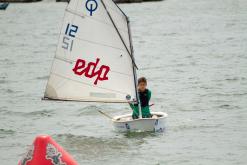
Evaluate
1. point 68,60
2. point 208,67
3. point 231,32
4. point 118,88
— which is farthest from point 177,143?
point 231,32

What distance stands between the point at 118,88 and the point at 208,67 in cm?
1686

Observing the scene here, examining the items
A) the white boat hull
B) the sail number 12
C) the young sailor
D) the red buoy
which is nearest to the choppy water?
the white boat hull

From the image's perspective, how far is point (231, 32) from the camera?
175ft

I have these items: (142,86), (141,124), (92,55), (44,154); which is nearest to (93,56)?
(92,55)

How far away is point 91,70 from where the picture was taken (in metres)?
20.2

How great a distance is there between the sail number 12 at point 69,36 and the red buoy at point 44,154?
1015cm

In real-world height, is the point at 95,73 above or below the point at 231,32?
below

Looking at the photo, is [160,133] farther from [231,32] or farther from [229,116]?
[231,32]

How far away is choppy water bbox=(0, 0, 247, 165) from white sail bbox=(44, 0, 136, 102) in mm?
1271

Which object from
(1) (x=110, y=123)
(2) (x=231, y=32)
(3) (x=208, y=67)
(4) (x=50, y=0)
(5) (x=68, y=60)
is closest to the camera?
(5) (x=68, y=60)

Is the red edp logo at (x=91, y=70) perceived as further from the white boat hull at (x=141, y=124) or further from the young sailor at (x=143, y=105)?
the white boat hull at (x=141, y=124)

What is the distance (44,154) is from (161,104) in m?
16.1

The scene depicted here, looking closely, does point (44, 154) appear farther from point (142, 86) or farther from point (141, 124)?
point (142, 86)

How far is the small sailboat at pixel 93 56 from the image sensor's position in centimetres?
1995
